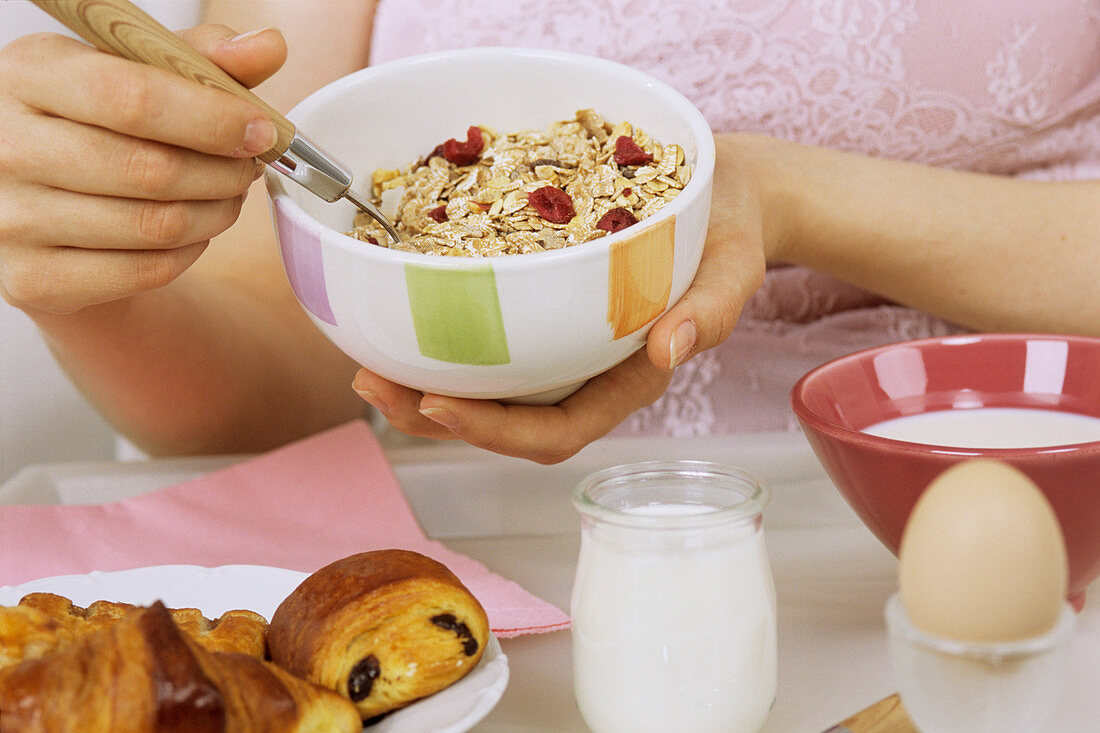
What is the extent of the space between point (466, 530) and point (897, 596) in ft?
1.46

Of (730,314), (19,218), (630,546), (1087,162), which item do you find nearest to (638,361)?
(730,314)

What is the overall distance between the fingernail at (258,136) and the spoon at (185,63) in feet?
0.04

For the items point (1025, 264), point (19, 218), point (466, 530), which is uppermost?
point (19, 218)

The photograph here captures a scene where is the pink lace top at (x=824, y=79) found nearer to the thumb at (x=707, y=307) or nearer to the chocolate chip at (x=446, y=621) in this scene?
the thumb at (x=707, y=307)

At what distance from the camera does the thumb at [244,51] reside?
52 centimetres

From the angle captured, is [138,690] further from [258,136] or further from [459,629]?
[258,136]

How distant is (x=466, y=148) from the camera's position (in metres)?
0.62

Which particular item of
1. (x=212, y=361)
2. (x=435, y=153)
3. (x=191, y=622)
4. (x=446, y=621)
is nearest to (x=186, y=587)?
(x=191, y=622)

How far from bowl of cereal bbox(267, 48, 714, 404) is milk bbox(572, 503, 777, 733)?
4.3 inches

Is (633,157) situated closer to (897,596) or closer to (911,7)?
(897,596)

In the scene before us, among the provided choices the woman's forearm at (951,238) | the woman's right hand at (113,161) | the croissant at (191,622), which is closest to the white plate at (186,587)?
the croissant at (191,622)

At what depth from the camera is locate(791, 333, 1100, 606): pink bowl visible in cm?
49

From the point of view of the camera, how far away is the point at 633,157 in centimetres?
57

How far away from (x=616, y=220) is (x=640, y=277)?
0.16ft
